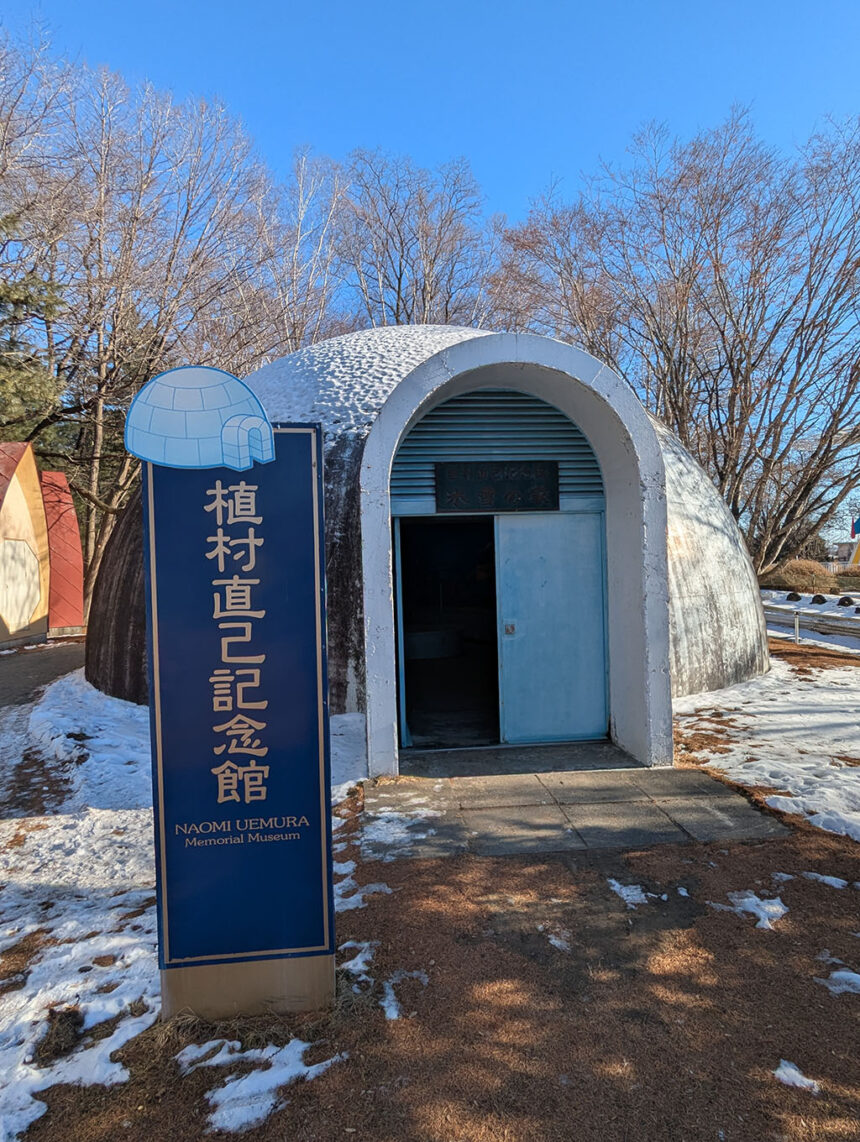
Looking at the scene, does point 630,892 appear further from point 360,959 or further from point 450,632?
point 450,632

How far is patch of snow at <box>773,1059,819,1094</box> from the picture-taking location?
2.69 metres

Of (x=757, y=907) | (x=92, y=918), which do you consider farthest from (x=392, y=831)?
(x=757, y=907)

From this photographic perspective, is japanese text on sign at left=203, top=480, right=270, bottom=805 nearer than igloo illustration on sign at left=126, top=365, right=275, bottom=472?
No

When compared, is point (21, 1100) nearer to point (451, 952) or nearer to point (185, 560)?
point (451, 952)

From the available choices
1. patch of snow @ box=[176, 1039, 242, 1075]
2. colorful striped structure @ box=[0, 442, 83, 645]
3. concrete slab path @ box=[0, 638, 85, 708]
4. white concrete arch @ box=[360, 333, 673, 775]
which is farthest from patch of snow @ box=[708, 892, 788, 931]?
colorful striped structure @ box=[0, 442, 83, 645]

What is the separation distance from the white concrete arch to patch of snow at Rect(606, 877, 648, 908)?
2.44 metres

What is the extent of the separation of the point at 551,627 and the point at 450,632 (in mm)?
8562

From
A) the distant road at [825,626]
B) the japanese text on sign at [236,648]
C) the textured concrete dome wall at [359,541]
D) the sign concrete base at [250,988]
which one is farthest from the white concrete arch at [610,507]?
the distant road at [825,626]

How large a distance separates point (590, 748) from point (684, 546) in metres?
3.84

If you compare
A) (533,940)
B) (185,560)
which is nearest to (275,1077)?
(533,940)

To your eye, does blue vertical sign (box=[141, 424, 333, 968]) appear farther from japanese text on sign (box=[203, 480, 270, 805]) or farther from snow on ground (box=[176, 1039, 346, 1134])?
snow on ground (box=[176, 1039, 346, 1134])

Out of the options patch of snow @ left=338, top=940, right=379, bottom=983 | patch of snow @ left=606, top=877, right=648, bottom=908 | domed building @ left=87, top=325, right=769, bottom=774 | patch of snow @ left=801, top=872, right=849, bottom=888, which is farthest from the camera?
domed building @ left=87, top=325, right=769, bottom=774

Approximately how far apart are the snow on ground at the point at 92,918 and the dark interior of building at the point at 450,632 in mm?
1600

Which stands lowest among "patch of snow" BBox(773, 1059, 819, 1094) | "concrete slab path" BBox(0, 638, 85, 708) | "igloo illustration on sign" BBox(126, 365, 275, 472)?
"patch of snow" BBox(773, 1059, 819, 1094)
